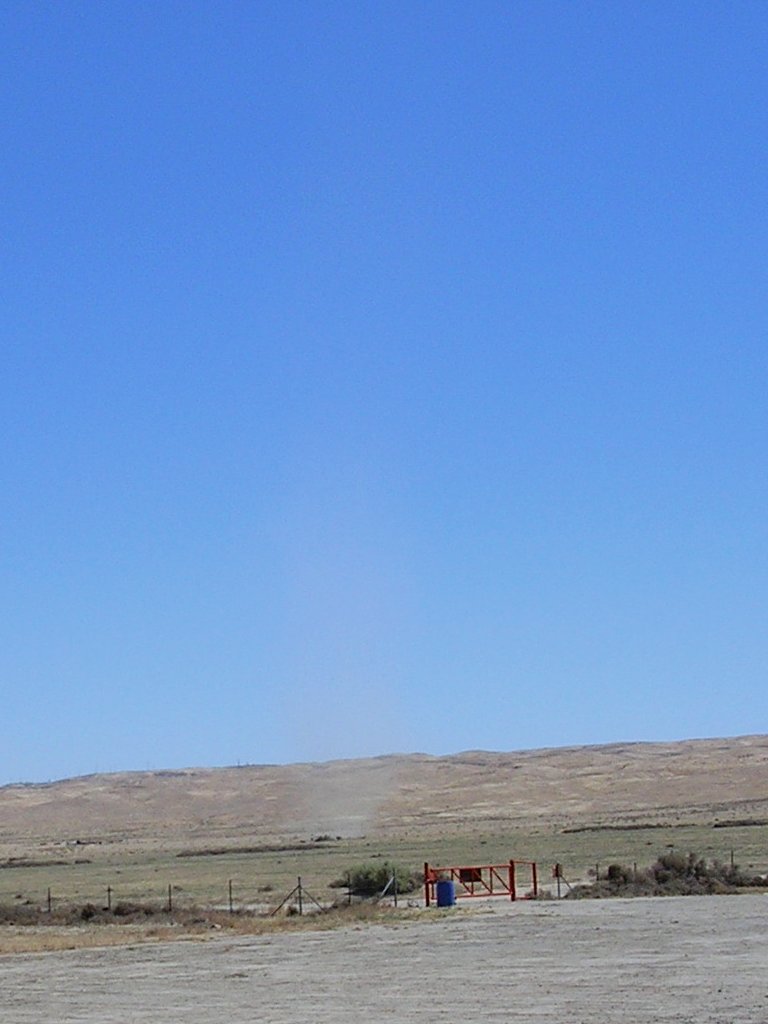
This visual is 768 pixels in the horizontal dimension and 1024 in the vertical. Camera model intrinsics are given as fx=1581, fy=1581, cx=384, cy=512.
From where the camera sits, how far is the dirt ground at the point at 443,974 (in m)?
21.7

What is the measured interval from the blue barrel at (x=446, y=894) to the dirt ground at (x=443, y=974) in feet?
10.5

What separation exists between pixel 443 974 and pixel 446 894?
15314 millimetres

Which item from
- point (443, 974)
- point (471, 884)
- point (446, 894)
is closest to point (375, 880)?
point (471, 884)

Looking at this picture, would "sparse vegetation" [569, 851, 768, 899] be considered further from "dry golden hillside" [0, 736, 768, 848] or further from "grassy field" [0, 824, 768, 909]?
"dry golden hillside" [0, 736, 768, 848]

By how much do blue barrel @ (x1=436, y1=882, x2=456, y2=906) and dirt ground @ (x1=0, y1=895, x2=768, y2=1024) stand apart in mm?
3207

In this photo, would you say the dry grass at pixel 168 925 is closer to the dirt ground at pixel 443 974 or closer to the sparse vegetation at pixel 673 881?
the dirt ground at pixel 443 974

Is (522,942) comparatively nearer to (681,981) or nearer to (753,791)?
(681,981)

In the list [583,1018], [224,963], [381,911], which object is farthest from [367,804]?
[583,1018]

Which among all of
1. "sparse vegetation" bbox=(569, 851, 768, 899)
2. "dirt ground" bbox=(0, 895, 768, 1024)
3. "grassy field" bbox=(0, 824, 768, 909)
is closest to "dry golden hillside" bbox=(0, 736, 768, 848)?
"grassy field" bbox=(0, 824, 768, 909)

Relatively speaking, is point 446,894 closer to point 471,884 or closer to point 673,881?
point 471,884

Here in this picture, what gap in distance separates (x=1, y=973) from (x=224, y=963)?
4296mm

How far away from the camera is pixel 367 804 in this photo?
532 feet

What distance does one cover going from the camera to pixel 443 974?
2669 centimetres

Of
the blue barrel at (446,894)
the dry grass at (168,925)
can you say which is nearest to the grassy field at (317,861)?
the dry grass at (168,925)
